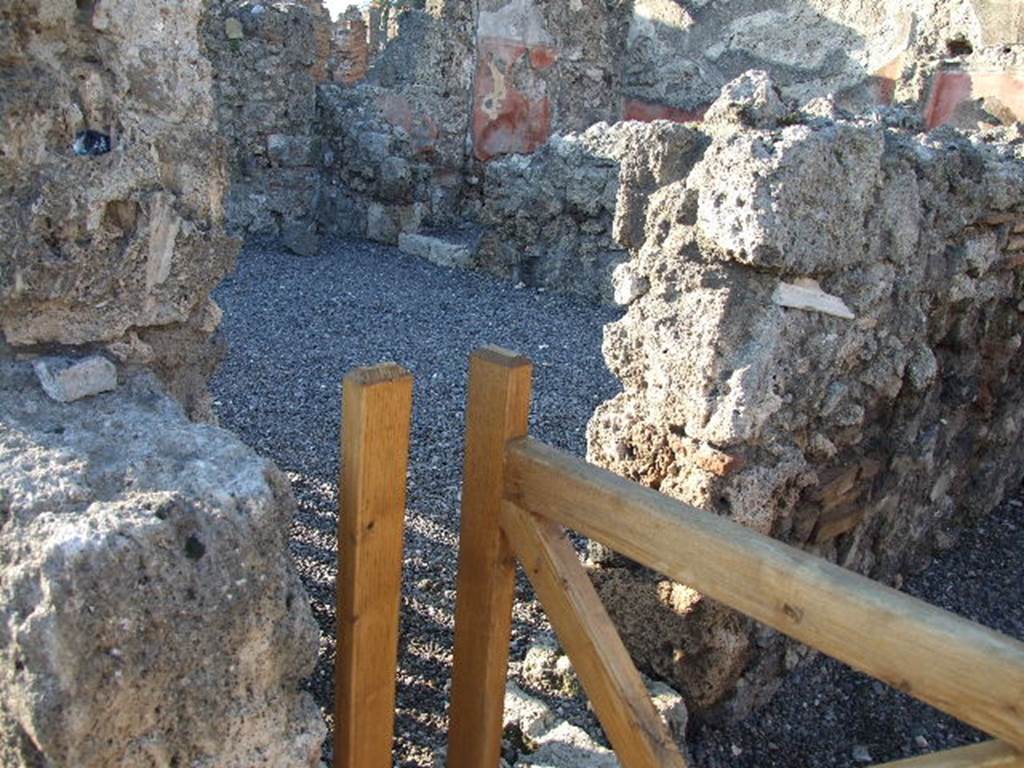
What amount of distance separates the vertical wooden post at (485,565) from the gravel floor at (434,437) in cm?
53

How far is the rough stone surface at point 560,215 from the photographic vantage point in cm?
671

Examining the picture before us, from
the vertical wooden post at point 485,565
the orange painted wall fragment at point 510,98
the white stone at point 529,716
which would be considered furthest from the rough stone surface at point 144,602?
the orange painted wall fragment at point 510,98

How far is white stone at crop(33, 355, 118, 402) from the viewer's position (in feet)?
4.95

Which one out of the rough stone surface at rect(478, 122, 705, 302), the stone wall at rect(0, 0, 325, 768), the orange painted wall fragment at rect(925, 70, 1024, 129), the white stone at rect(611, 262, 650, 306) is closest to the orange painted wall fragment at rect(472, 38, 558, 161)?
the rough stone surface at rect(478, 122, 705, 302)

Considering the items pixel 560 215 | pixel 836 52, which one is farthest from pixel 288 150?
pixel 836 52

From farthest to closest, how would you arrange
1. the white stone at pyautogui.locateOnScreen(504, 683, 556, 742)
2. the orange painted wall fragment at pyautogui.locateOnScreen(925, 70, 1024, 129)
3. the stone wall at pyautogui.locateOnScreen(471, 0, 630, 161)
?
1. the stone wall at pyautogui.locateOnScreen(471, 0, 630, 161)
2. the orange painted wall fragment at pyautogui.locateOnScreen(925, 70, 1024, 129)
3. the white stone at pyautogui.locateOnScreen(504, 683, 556, 742)

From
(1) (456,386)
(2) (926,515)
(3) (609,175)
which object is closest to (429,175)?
(3) (609,175)

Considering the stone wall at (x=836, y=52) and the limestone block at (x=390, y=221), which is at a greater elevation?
the stone wall at (x=836, y=52)

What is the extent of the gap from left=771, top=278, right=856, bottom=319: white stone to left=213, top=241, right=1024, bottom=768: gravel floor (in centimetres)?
112

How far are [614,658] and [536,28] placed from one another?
330 inches

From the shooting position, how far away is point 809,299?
7.63 ft

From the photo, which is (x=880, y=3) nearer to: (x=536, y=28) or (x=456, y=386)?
(x=536, y=28)

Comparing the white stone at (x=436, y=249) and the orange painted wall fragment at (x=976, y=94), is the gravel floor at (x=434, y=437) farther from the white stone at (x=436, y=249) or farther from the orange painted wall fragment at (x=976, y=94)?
the orange painted wall fragment at (x=976, y=94)

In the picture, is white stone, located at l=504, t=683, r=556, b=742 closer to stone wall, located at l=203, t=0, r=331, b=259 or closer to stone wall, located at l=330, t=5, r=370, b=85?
stone wall, located at l=203, t=0, r=331, b=259
